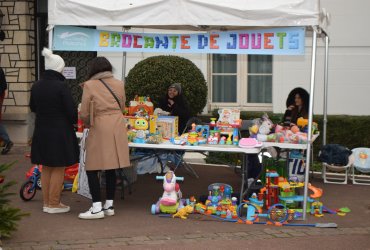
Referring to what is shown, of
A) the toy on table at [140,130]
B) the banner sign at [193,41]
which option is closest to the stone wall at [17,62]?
the banner sign at [193,41]

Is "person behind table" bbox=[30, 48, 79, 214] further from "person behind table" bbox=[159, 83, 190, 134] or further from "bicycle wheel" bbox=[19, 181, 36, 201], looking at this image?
"person behind table" bbox=[159, 83, 190, 134]

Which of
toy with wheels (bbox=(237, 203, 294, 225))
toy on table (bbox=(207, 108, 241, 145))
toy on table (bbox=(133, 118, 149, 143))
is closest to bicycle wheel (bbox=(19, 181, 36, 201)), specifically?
toy on table (bbox=(133, 118, 149, 143))

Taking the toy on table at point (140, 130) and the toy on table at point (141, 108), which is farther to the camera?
the toy on table at point (141, 108)

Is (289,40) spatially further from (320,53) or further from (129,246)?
(320,53)

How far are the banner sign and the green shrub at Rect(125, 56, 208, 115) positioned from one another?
3910 millimetres

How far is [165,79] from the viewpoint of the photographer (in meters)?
12.0

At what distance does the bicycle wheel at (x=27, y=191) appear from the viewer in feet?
26.6

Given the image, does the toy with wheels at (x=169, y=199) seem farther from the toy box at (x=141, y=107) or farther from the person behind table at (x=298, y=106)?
the person behind table at (x=298, y=106)

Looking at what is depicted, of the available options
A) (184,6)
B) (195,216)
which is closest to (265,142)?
(195,216)

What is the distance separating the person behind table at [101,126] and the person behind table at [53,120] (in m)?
0.21

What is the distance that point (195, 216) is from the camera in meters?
7.58

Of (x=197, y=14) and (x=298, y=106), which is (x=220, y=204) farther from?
(x=298, y=106)

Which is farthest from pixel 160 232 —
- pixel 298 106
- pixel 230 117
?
pixel 298 106

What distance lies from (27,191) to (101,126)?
1.58 metres
